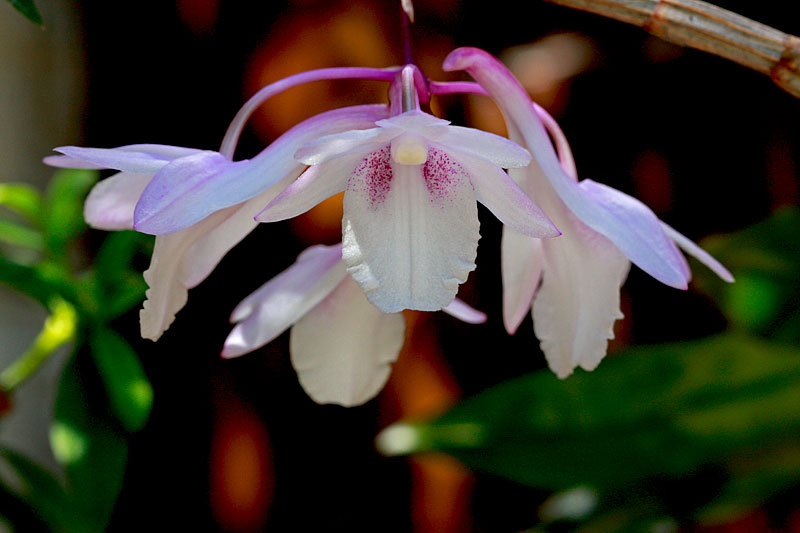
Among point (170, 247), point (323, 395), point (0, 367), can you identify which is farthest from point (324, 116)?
point (0, 367)

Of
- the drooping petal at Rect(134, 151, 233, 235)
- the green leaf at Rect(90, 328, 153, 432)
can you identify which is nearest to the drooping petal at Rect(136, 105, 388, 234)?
the drooping petal at Rect(134, 151, 233, 235)

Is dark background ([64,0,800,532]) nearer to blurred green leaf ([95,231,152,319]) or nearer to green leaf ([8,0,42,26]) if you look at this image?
blurred green leaf ([95,231,152,319])

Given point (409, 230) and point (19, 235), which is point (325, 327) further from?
point (19, 235)

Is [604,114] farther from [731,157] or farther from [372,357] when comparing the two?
[372,357]

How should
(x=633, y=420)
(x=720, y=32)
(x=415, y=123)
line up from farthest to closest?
(x=633, y=420) → (x=720, y=32) → (x=415, y=123)

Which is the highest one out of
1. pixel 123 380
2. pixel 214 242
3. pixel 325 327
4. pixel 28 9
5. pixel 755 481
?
pixel 28 9

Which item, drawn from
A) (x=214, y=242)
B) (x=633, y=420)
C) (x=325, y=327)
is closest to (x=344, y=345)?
(x=325, y=327)

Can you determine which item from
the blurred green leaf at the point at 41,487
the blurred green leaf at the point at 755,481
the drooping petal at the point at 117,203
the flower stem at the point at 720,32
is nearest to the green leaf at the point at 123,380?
the blurred green leaf at the point at 41,487
